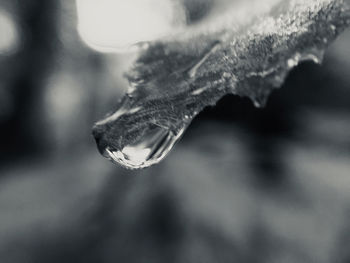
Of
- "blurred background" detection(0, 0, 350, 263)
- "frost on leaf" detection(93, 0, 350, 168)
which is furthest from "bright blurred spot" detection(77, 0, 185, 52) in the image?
"frost on leaf" detection(93, 0, 350, 168)

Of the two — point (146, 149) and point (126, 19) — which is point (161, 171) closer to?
point (126, 19)

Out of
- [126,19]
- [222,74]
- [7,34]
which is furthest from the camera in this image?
[7,34]

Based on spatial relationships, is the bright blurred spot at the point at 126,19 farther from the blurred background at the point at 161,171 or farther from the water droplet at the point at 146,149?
the water droplet at the point at 146,149

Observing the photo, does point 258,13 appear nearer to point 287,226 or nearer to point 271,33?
point 271,33

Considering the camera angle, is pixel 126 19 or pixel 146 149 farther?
pixel 126 19

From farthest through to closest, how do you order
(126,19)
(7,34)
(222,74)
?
1. (7,34)
2. (126,19)
3. (222,74)

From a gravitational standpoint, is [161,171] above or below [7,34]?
below

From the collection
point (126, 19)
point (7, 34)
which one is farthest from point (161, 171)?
point (7, 34)

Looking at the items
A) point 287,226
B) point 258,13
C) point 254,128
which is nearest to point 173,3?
point 254,128
